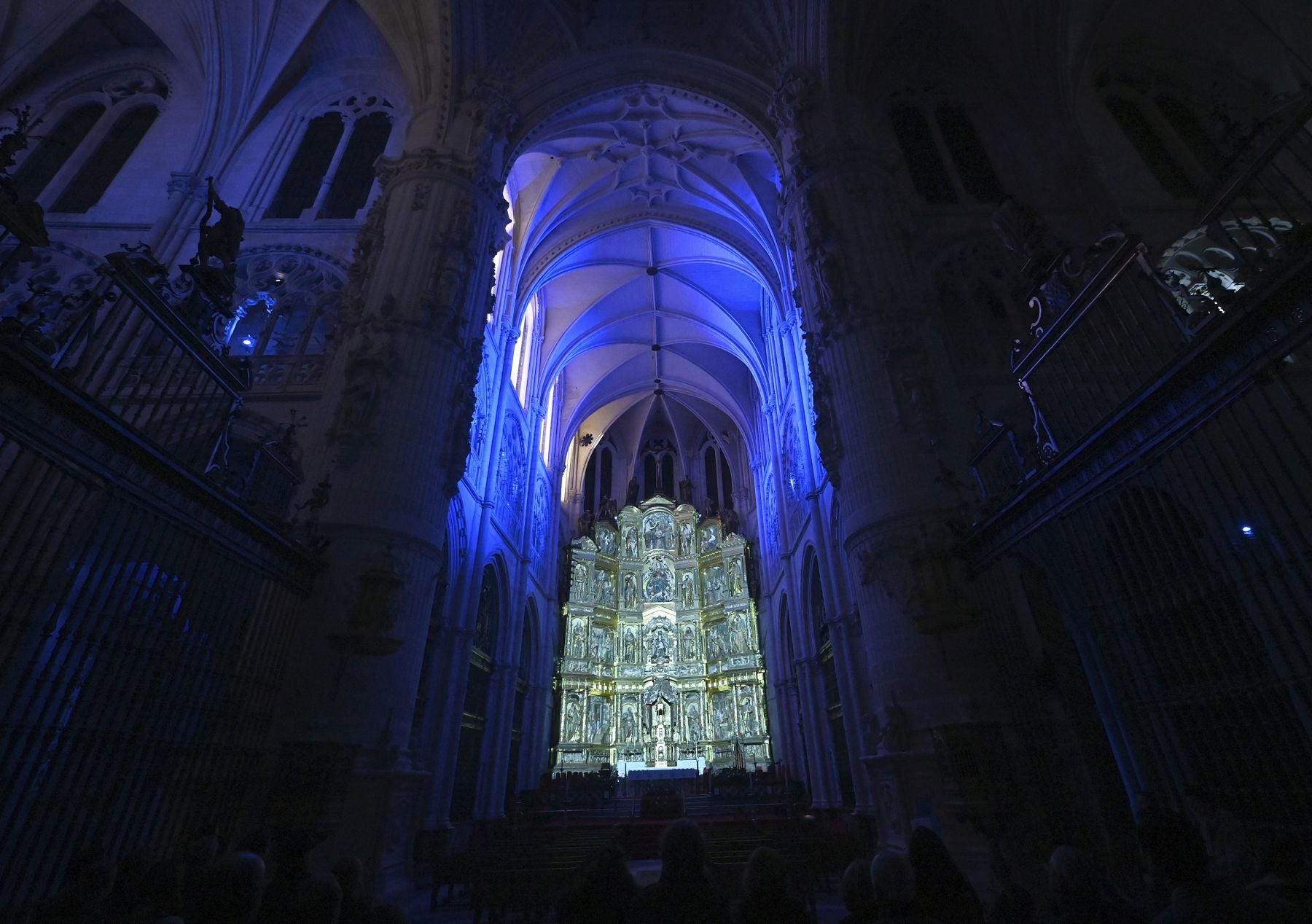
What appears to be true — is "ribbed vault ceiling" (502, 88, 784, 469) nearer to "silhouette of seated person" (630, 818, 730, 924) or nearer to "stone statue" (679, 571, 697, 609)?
"stone statue" (679, 571, 697, 609)

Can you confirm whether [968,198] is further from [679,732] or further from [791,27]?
[679,732]

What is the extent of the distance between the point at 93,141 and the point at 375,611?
16.0 metres

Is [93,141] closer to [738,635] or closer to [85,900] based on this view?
[85,900]

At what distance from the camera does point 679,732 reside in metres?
25.5

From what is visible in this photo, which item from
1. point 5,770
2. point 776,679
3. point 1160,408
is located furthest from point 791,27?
point 776,679

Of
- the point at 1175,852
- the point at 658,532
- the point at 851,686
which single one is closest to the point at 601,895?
the point at 1175,852

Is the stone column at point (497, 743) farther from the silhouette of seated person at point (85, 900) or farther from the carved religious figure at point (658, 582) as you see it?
the silhouette of seated person at point (85, 900)

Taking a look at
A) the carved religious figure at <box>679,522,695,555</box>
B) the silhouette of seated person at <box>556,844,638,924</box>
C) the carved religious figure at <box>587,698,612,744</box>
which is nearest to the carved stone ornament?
the silhouette of seated person at <box>556,844,638,924</box>

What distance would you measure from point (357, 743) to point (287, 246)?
1120 cm

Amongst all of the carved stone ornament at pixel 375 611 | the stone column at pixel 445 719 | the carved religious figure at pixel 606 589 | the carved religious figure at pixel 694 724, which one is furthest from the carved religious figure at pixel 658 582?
the carved stone ornament at pixel 375 611

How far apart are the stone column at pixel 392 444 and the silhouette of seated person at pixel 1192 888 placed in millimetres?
7921

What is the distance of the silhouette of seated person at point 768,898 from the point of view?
2.69 metres

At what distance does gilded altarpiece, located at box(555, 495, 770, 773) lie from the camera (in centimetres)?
2459

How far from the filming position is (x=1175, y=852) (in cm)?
225
